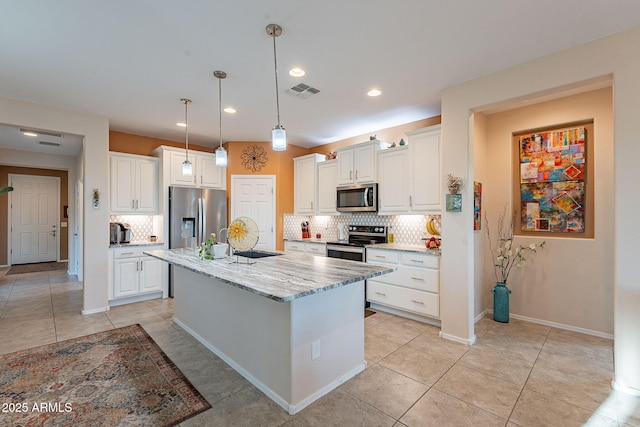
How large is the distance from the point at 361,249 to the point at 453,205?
1.52 meters

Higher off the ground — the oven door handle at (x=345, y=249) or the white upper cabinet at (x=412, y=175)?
the white upper cabinet at (x=412, y=175)

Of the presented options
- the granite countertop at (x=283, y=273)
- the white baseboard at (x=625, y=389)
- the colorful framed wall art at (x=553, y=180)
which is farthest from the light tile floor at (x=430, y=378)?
the colorful framed wall art at (x=553, y=180)

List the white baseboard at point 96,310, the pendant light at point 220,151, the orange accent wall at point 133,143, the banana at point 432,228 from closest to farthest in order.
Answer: the pendant light at point 220,151 < the banana at point 432,228 < the white baseboard at point 96,310 < the orange accent wall at point 133,143

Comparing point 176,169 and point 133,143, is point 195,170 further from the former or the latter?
point 133,143

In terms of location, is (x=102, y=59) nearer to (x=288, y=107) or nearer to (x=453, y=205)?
(x=288, y=107)

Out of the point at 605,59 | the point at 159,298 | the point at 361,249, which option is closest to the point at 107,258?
the point at 159,298

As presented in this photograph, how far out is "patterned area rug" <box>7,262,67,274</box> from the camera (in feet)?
22.7

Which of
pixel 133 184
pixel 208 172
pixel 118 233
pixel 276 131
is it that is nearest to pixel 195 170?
pixel 208 172

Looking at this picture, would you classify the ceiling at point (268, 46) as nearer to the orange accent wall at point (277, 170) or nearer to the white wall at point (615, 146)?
the white wall at point (615, 146)

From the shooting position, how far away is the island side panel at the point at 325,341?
2044mm

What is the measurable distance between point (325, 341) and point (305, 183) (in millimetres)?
3663

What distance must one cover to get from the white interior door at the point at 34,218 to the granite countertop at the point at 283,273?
766 centimetres

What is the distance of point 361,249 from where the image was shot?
4.27 meters

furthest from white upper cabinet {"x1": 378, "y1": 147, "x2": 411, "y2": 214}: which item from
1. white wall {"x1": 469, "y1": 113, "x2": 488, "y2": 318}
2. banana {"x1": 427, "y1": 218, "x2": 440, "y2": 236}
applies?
white wall {"x1": 469, "y1": 113, "x2": 488, "y2": 318}
